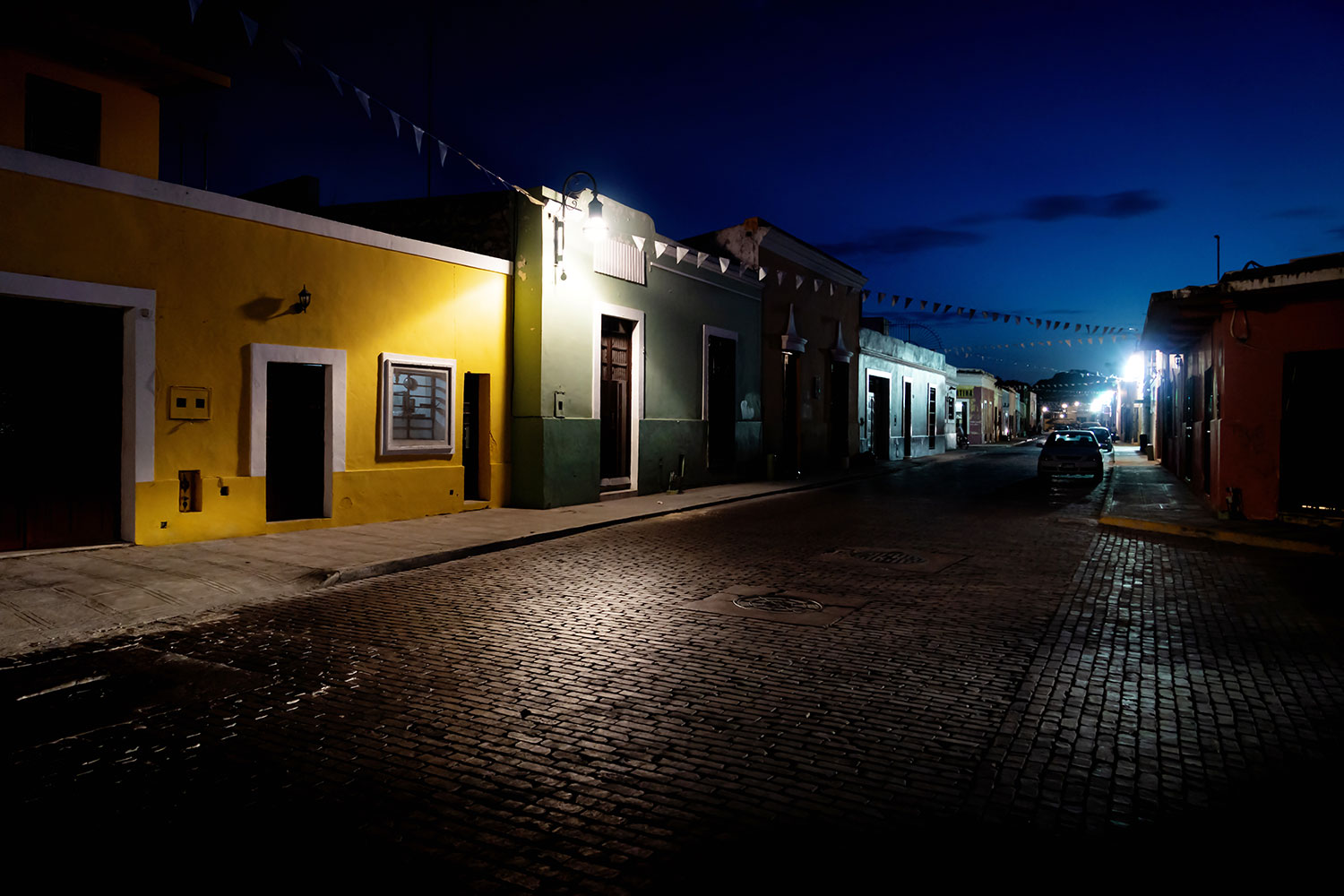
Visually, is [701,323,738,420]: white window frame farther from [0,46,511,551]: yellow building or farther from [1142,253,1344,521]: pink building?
[1142,253,1344,521]: pink building

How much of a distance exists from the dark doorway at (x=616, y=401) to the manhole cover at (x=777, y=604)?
9425 mm

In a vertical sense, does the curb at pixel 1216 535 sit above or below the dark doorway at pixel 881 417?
below

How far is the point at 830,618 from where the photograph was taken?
22.2ft

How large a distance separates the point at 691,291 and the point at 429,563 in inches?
454

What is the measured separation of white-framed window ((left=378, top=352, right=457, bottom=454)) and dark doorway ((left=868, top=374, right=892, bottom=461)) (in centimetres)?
2211

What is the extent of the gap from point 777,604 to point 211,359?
25.9ft

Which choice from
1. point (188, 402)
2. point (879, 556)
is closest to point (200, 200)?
point (188, 402)

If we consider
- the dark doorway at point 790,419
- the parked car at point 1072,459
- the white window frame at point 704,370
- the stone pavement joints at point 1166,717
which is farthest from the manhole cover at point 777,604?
the parked car at point 1072,459

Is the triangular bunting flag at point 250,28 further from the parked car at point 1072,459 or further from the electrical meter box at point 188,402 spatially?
the parked car at point 1072,459

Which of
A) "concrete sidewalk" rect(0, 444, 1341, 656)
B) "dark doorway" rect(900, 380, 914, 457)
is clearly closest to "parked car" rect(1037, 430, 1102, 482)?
"concrete sidewalk" rect(0, 444, 1341, 656)

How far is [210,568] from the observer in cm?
862

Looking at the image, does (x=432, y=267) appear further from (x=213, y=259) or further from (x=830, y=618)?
(x=830, y=618)

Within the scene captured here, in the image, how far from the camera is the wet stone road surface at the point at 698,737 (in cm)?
308

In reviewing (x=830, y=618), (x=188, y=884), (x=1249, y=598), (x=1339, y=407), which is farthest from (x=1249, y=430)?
(x=188, y=884)
